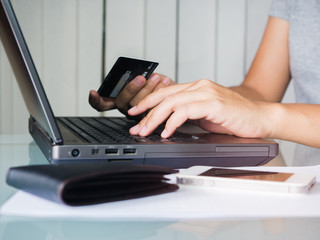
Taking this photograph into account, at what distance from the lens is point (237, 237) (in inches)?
14.4

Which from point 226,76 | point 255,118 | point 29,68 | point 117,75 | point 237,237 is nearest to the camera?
point 237,237

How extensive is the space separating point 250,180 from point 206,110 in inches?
10.5

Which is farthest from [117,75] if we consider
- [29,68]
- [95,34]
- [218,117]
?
[95,34]

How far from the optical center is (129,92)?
1009 millimetres

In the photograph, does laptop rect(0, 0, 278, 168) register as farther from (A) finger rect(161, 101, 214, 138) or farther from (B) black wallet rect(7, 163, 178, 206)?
(B) black wallet rect(7, 163, 178, 206)

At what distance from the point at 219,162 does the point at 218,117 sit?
99 mm

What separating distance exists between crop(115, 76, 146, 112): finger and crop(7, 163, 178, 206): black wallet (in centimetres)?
53

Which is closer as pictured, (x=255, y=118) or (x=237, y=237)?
(x=237, y=237)

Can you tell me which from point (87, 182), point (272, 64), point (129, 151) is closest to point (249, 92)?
point (272, 64)

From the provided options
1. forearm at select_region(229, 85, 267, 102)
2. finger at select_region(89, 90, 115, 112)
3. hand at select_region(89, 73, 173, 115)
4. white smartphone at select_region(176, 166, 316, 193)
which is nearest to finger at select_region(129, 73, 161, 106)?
hand at select_region(89, 73, 173, 115)

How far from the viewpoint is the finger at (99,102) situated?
1.08m

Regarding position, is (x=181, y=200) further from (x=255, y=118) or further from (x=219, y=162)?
(x=255, y=118)

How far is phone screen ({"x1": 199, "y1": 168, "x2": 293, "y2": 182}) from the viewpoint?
1.64 ft

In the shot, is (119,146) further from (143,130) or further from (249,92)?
(249,92)
